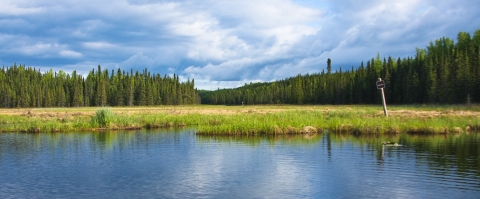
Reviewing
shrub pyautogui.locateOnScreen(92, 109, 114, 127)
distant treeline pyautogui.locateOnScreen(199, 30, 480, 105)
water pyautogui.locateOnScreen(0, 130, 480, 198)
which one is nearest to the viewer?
water pyautogui.locateOnScreen(0, 130, 480, 198)

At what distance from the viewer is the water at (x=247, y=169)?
44.1 feet

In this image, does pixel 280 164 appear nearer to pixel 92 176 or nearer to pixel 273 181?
pixel 273 181

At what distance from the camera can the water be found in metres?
13.4

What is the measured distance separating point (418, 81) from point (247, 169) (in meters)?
81.8

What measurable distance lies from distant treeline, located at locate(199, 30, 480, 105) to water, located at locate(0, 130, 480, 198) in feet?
181

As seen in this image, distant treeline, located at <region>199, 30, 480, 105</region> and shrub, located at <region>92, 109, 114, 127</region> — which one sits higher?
distant treeline, located at <region>199, 30, 480, 105</region>

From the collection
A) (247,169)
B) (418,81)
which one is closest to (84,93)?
(418,81)

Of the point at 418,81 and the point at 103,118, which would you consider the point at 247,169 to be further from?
the point at 418,81

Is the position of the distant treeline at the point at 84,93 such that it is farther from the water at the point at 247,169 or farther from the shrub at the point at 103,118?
the water at the point at 247,169

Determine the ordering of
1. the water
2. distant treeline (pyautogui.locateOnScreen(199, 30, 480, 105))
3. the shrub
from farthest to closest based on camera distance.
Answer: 1. distant treeline (pyautogui.locateOnScreen(199, 30, 480, 105))
2. the shrub
3. the water

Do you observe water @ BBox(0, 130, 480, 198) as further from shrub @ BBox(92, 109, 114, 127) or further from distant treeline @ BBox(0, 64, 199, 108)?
distant treeline @ BBox(0, 64, 199, 108)

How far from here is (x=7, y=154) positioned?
73.2 feet

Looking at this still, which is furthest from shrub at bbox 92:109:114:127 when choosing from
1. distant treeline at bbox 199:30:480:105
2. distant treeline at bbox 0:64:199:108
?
distant treeline at bbox 0:64:199:108

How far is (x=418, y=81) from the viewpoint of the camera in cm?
8931
